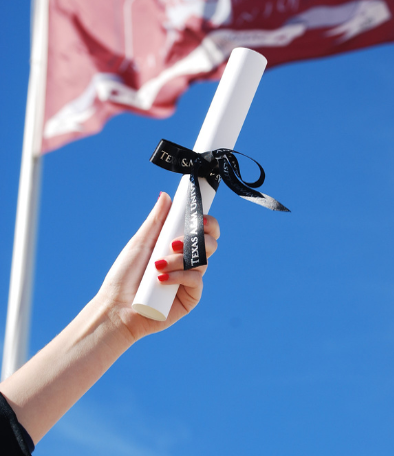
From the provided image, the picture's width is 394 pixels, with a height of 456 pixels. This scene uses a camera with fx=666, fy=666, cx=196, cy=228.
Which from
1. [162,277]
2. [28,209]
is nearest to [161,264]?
[162,277]

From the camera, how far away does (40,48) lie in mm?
7676

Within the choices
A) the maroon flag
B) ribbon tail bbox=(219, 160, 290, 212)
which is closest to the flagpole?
the maroon flag

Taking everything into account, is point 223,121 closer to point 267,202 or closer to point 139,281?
point 267,202

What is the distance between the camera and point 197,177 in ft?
7.61

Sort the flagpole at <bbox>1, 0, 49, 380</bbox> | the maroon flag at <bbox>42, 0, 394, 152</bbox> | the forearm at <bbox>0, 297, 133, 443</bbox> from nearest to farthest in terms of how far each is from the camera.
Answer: the forearm at <bbox>0, 297, 133, 443</bbox>, the flagpole at <bbox>1, 0, 49, 380</bbox>, the maroon flag at <bbox>42, 0, 394, 152</bbox>

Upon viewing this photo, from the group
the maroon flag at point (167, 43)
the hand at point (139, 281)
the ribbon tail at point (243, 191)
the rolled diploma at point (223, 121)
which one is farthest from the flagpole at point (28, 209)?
the ribbon tail at point (243, 191)

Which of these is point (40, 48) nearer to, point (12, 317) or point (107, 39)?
point (107, 39)

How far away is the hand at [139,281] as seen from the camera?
7.88 ft

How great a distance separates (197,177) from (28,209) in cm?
517

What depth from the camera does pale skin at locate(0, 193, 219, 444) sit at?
2156 mm

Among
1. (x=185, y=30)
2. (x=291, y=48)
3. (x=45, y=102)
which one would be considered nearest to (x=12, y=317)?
(x=45, y=102)

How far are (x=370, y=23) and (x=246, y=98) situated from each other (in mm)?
5517

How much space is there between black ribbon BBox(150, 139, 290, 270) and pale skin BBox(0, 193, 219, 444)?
0.06 meters

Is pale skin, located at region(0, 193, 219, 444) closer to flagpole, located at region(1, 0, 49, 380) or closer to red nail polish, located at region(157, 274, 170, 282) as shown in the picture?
red nail polish, located at region(157, 274, 170, 282)
